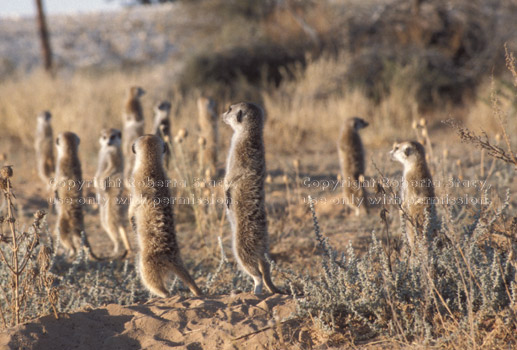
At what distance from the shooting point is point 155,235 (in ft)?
12.9

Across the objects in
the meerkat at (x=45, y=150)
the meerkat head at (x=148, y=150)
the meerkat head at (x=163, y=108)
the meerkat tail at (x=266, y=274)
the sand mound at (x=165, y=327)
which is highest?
the meerkat head at (x=163, y=108)

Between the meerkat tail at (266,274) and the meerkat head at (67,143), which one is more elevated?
the meerkat head at (67,143)

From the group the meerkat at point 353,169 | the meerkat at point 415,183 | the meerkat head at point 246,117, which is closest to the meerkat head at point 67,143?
the meerkat head at point 246,117

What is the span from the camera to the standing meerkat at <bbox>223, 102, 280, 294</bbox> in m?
4.04

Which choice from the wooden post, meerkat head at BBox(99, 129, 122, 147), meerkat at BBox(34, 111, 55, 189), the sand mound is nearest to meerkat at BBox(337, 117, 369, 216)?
meerkat head at BBox(99, 129, 122, 147)

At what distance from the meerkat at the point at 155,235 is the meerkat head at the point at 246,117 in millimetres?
780

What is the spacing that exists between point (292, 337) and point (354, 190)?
3328mm

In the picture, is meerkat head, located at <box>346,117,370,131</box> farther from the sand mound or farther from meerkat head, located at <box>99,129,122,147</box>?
the sand mound

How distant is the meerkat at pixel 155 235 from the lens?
3.91m

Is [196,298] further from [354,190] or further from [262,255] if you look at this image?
[354,190]

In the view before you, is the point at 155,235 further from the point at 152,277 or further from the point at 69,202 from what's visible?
the point at 69,202

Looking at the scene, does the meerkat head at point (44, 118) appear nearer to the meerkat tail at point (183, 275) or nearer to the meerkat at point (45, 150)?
the meerkat at point (45, 150)

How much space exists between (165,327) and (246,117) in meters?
1.84

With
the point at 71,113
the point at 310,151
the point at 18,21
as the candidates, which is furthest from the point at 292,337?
the point at 18,21
